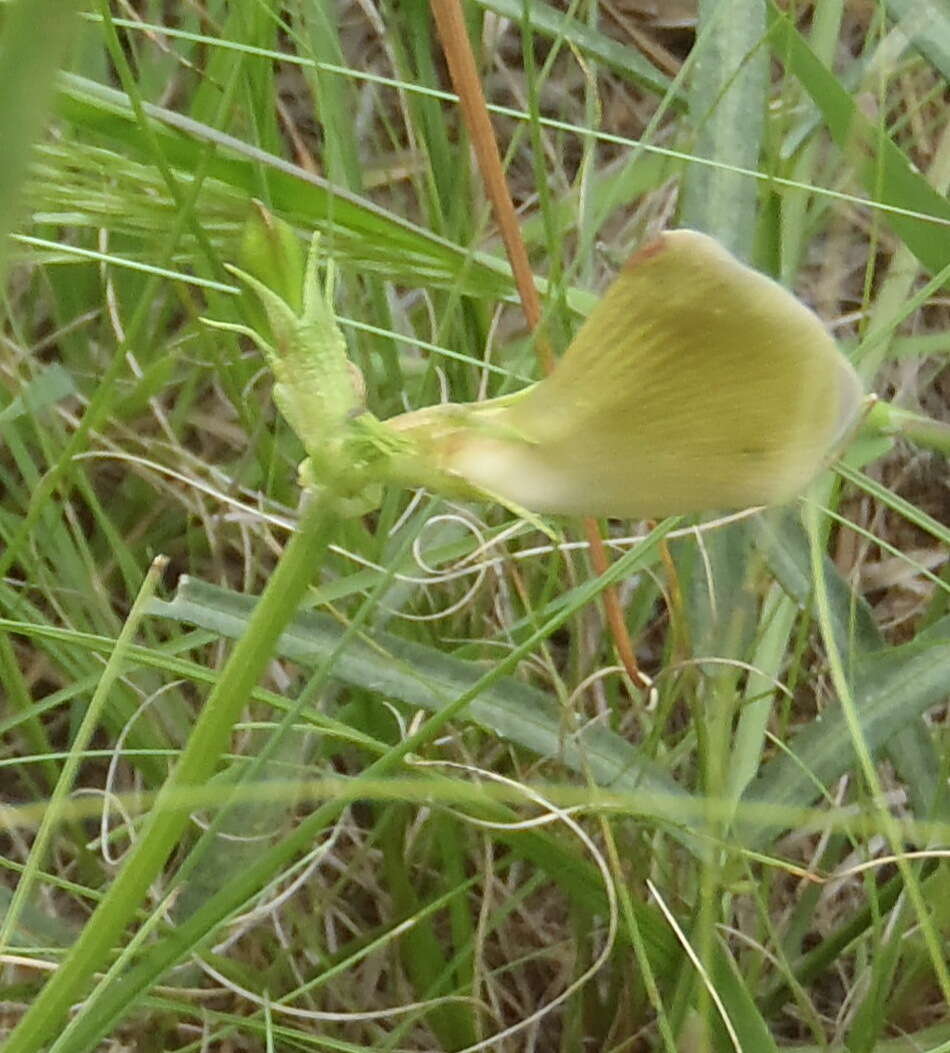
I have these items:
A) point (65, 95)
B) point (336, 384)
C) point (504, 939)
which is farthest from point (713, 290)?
point (504, 939)

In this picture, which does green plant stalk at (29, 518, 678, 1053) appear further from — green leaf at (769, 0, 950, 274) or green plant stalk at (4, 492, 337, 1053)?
green leaf at (769, 0, 950, 274)

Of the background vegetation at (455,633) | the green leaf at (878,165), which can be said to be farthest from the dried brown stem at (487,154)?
the green leaf at (878,165)

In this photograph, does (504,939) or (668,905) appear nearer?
(668,905)

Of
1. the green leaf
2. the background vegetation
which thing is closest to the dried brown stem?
the background vegetation

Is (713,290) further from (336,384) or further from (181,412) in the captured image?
(181,412)

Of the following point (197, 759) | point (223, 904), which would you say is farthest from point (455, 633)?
point (197, 759)

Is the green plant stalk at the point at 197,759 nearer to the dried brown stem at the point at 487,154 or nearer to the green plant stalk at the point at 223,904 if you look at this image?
the green plant stalk at the point at 223,904
